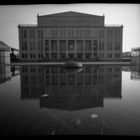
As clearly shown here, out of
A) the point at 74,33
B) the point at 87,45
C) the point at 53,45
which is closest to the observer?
the point at 74,33

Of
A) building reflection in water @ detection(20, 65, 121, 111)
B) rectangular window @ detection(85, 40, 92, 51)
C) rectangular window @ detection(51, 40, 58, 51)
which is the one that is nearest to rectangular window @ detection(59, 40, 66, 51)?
rectangular window @ detection(51, 40, 58, 51)

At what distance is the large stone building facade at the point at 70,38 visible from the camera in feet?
111

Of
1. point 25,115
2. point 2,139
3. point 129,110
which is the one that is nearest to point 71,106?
point 25,115

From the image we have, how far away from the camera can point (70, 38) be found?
34000 millimetres

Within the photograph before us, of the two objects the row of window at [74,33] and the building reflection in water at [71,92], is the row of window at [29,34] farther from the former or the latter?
the building reflection in water at [71,92]

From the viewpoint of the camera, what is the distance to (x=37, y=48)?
115 ft

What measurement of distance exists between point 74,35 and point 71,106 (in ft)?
108

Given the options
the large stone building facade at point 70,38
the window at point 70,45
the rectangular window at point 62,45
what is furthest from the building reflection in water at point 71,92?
the window at point 70,45

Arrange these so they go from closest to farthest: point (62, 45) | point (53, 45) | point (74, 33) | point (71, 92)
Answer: point (71, 92) < point (74, 33) < point (53, 45) < point (62, 45)

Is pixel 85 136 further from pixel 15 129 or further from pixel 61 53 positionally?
pixel 61 53

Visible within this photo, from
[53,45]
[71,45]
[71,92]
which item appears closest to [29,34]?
[53,45]

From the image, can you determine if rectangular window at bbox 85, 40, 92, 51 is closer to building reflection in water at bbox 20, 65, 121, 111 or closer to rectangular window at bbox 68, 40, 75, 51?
rectangular window at bbox 68, 40, 75, 51

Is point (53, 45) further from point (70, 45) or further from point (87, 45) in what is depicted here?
point (87, 45)

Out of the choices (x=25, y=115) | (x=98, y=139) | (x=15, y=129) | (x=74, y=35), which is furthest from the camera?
(x=74, y=35)
